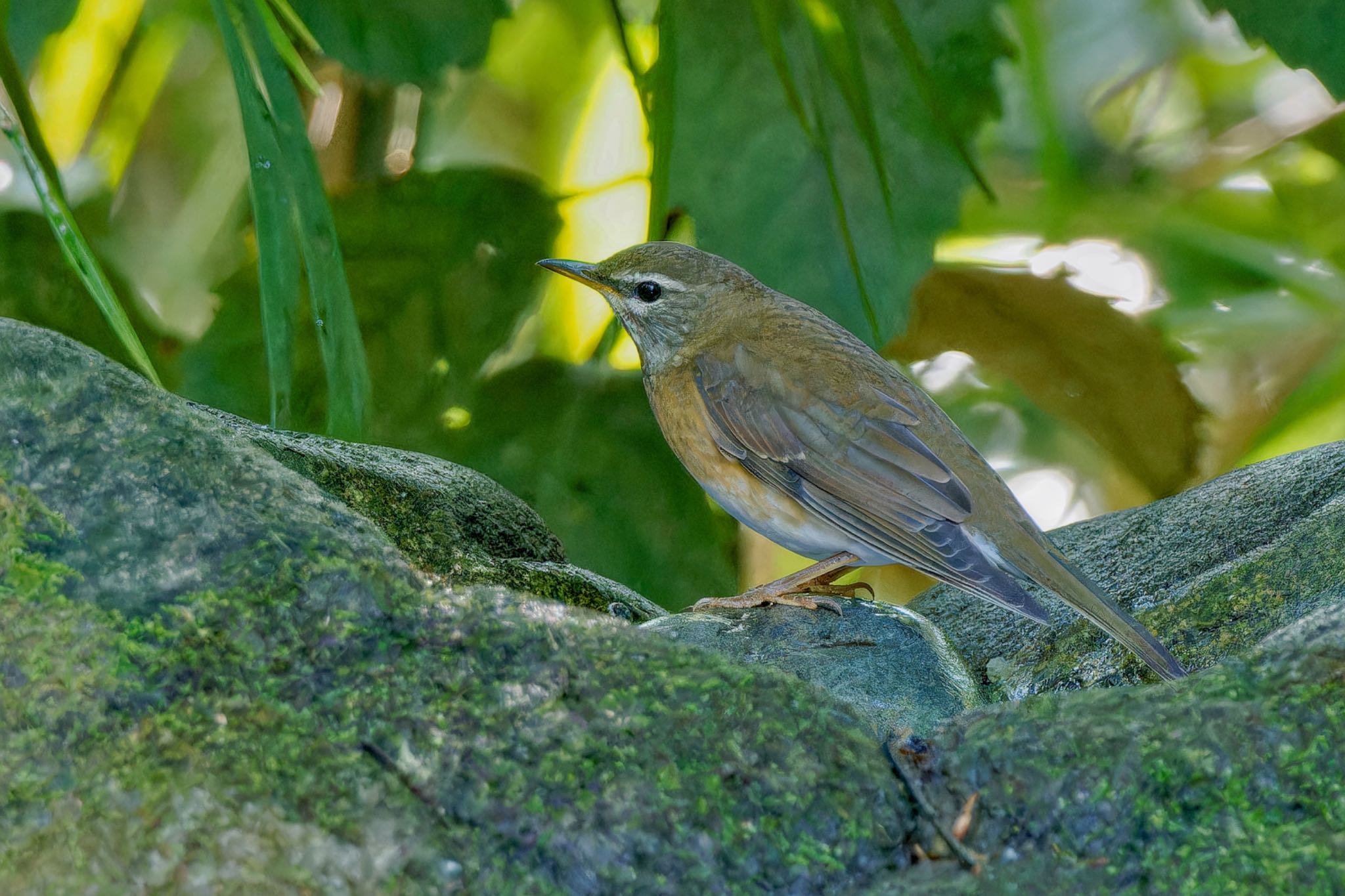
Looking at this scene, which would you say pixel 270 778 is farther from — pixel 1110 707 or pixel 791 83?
pixel 791 83

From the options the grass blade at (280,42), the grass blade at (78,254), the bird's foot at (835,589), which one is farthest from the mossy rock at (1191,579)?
the grass blade at (280,42)

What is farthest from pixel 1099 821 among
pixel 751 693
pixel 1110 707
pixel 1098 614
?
pixel 1098 614

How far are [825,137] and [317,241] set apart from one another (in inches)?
48.8

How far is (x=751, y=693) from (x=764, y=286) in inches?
73.9

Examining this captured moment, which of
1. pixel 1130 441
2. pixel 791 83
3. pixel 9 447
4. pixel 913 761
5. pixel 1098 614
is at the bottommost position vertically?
pixel 1130 441

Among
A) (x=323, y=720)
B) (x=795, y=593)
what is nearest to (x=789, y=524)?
(x=795, y=593)

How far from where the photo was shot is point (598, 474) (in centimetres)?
301

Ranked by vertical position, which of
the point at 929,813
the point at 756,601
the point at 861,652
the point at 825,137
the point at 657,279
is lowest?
the point at 756,601

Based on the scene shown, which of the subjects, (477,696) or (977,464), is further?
(977,464)

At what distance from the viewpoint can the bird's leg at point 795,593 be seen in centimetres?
206

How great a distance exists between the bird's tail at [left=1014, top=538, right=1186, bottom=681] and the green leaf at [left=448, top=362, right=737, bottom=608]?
44.2 inches

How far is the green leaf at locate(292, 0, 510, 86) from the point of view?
8.80ft

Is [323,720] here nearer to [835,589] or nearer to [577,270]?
[835,589]

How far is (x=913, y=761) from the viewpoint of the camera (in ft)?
3.46
